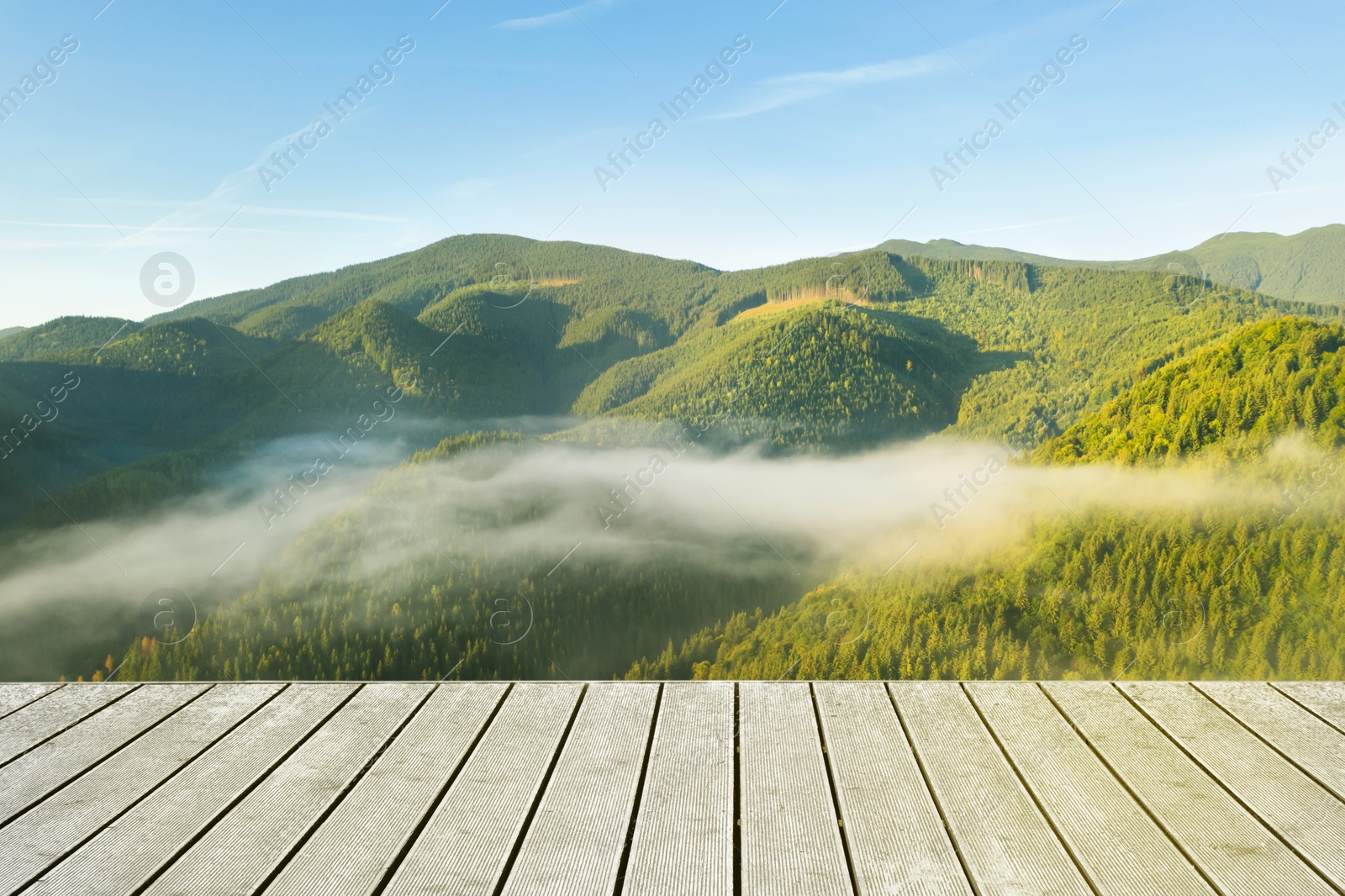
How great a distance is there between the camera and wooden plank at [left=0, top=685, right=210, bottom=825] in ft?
7.59

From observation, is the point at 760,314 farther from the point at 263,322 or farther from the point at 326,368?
the point at 263,322

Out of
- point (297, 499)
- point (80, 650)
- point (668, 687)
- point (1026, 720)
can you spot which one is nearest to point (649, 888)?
point (668, 687)

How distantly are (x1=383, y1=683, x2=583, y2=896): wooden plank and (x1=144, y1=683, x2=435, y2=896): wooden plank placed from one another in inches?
13.4

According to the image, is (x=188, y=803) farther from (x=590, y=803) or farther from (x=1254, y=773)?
(x=1254, y=773)

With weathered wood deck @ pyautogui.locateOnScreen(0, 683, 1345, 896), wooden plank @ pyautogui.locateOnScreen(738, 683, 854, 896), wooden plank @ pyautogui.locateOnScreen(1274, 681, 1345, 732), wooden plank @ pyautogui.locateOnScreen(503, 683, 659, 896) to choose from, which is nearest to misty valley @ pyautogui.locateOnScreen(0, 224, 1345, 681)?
wooden plank @ pyautogui.locateOnScreen(1274, 681, 1345, 732)

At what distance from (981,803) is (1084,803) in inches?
11.5

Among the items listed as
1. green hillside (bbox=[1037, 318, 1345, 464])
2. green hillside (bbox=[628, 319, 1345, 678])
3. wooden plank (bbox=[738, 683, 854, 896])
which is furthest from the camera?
green hillside (bbox=[1037, 318, 1345, 464])

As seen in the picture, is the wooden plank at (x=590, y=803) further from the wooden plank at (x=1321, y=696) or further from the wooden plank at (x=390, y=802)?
the wooden plank at (x=1321, y=696)

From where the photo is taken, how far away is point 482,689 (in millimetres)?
2967

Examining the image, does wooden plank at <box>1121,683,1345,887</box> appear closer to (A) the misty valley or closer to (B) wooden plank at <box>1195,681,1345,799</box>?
(B) wooden plank at <box>1195,681,1345,799</box>

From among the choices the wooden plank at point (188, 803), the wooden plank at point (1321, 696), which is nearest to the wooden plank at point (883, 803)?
the wooden plank at point (1321, 696)

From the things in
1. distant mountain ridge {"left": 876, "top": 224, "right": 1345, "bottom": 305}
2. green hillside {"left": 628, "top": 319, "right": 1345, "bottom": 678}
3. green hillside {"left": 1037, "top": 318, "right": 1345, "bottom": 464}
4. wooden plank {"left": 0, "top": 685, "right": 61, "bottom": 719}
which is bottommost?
green hillside {"left": 628, "top": 319, "right": 1345, "bottom": 678}

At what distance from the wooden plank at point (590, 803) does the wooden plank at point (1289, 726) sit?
2.08 m

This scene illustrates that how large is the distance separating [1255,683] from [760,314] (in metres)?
6.37
